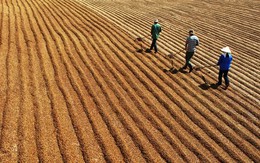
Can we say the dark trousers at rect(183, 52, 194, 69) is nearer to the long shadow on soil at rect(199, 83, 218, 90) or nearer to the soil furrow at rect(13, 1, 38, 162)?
the long shadow on soil at rect(199, 83, 218, 90)

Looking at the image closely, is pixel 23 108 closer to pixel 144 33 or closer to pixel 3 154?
pixel 3 154

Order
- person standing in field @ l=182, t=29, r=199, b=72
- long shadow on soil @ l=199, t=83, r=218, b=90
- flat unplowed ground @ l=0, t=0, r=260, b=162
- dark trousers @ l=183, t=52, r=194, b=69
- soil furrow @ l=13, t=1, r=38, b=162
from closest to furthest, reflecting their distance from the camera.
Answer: soil furrow @ l=13, t=1, r=38, b=162
flat unplowed ground @ l=0, t=0, r=260, b=162
long shadow on soil @ l=199, t=83, r=218, b=90
person standing in field @ l=182, t=29, r=199, b=72
dark trousers @ l=183, t=52, r=194, b=69

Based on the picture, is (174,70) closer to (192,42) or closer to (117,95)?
(192,42)

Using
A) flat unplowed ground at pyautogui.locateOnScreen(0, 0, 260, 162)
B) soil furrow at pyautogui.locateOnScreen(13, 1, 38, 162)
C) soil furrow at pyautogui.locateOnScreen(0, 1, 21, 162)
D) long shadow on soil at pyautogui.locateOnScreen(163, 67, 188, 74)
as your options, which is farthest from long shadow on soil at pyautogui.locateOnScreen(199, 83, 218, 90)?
soil furrow at pyautogui.locateOnScreen(0, 1, 21, 162)

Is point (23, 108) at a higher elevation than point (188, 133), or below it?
higher

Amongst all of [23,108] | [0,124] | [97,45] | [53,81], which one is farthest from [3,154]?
[97,45]

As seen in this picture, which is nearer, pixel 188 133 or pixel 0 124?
pixel 0 124

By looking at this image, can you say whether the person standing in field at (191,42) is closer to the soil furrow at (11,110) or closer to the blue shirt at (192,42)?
the blue shirt at (192,42)

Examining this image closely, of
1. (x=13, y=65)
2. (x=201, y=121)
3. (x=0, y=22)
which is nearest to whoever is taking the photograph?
(x=201, y=121)

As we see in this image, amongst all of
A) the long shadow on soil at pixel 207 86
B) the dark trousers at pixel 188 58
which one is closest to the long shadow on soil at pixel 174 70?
the dark trousers at pixel 188 58
